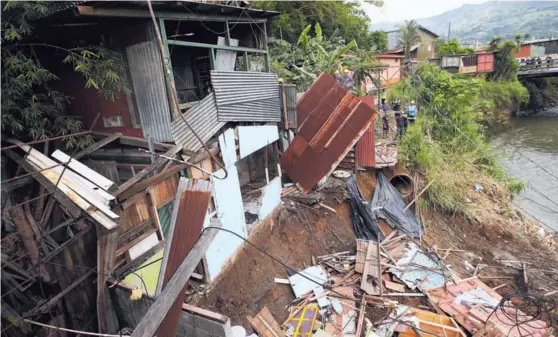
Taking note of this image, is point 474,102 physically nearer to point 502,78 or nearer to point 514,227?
point 514,227

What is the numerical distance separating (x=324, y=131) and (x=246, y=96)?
370 centimetres

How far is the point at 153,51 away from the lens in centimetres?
648

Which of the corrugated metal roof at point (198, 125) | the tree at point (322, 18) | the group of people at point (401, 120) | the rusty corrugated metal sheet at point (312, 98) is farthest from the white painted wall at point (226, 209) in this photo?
the tree at point (322, 18)

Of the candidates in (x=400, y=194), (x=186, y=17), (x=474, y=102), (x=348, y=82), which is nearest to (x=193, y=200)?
(x=186, y=17)

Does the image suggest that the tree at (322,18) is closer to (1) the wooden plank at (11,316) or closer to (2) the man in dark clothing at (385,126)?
(2) the man in dark clothing at (385,126)

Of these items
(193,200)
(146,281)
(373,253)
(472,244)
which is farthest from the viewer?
(472,244)

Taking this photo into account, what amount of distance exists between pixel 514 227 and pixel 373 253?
791cm

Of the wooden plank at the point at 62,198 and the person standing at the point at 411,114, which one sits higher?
the wooden plank at the point at 62,198

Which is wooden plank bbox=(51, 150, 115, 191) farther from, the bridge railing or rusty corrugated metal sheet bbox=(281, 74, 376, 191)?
the bridge railing

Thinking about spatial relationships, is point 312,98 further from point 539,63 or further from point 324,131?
point 539,63

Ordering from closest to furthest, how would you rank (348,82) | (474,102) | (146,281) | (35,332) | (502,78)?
1. (35,332)
2. (146,281)
3. (348,82)
4. (474,102)
5. (502,78)

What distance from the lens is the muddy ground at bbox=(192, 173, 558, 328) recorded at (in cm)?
826

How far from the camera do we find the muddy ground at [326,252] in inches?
325

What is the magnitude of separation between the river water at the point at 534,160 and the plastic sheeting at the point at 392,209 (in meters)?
8.90
